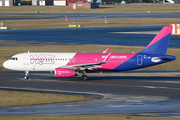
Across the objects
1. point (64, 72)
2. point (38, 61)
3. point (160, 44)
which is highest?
point (160, 44)

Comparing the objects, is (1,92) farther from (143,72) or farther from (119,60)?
(143,72)

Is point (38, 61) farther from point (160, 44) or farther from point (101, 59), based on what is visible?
point (160, 44)

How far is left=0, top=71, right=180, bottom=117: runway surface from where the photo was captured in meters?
30.4

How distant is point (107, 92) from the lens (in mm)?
40562

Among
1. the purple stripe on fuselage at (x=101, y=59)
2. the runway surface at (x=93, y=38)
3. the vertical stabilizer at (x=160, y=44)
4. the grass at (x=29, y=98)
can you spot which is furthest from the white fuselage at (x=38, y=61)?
the runway surface at (x=93, y=38)

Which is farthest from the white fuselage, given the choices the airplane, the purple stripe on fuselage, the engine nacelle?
the engine nacelle

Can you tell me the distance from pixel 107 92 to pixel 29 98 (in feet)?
30.8

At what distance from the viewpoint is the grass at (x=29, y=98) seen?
114 ft

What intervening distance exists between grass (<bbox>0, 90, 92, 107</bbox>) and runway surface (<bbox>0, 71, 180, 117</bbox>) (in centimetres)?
169

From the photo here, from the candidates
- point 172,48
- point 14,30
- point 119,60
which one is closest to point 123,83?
point 119,60

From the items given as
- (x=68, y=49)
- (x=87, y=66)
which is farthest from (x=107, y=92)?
(x=68, y=49)

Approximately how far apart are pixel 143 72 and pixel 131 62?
885cm

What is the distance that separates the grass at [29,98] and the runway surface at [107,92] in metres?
1.69

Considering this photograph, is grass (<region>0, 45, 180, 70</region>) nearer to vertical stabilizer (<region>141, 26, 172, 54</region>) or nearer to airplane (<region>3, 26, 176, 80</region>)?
vertical stabilizer (<region>141, 26, 172, 54</region>)
